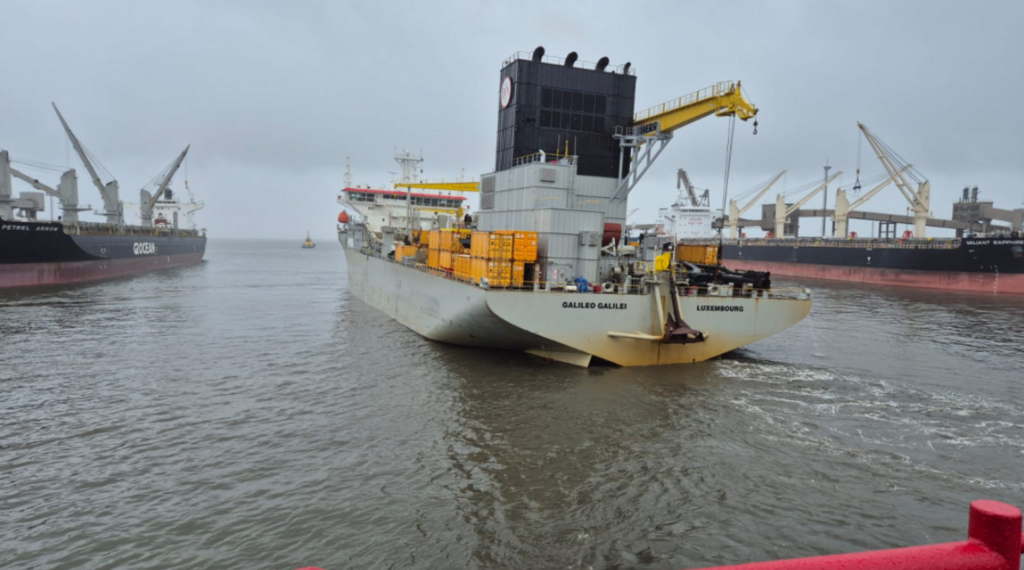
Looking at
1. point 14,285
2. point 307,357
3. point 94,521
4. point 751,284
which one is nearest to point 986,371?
point 751,284

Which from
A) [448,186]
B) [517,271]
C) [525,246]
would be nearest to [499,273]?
[517,271]

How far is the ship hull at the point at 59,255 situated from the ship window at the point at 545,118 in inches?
1699

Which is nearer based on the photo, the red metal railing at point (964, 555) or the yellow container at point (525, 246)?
the red metal railing at point (964, 555)

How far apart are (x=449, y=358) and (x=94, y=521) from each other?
13898 millimetres

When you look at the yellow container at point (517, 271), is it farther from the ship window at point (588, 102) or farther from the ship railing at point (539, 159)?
the ship window at point (588, 102)

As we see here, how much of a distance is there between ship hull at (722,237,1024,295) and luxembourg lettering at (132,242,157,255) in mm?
84136

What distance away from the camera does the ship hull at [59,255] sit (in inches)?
1706

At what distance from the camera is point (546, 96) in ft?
90.4

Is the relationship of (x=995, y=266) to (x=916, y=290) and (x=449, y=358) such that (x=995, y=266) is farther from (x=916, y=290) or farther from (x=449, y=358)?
(x=449, y=358)

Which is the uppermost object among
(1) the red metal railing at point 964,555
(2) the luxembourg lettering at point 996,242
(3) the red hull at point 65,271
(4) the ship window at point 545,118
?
(4) the ship window at point 545,118

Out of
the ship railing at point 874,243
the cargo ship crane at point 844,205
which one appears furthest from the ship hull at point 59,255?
the cargo ship crane at point 844,205

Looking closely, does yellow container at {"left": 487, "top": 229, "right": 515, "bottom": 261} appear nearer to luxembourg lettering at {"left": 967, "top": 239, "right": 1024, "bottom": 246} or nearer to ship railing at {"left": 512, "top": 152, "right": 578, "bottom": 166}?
ship railing at {"left": 512, "top": 152, "right": 578, "bottom": 166}

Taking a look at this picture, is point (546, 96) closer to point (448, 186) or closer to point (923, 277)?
point (448, 186)

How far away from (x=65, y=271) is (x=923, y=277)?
82805mm
